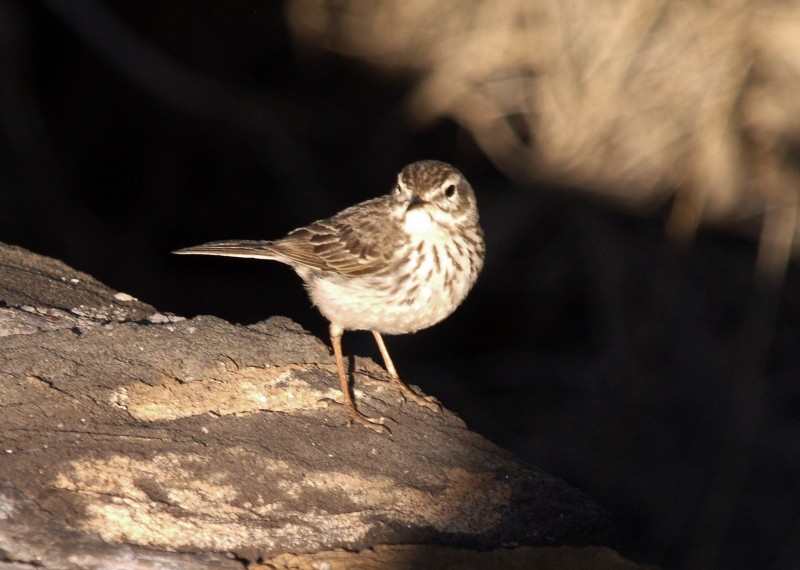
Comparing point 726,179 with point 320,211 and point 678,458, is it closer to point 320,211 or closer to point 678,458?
point 678,458

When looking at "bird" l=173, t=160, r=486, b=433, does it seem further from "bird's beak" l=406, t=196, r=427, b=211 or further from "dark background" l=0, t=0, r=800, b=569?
"dark background" l=0, t=0, r=800, b=569

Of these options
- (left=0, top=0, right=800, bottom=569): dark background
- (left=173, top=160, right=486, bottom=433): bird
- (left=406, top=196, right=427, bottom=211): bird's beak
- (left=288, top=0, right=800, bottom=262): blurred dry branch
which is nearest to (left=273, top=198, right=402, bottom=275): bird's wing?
(left=173, top=160, right=486, bottom=433): bird

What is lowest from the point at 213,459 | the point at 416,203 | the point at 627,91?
the point at 213,459

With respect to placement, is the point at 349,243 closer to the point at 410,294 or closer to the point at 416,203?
the point at 416,203

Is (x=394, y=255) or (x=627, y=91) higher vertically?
(x=627, y=91)

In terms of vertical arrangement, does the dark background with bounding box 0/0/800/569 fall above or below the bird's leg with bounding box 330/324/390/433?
above

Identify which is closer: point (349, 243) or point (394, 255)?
point (394, 255)

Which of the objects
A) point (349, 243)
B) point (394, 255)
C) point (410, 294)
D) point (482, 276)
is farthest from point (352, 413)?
point (482, 276)

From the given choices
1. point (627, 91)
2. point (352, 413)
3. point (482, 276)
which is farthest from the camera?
point (482, 276)
